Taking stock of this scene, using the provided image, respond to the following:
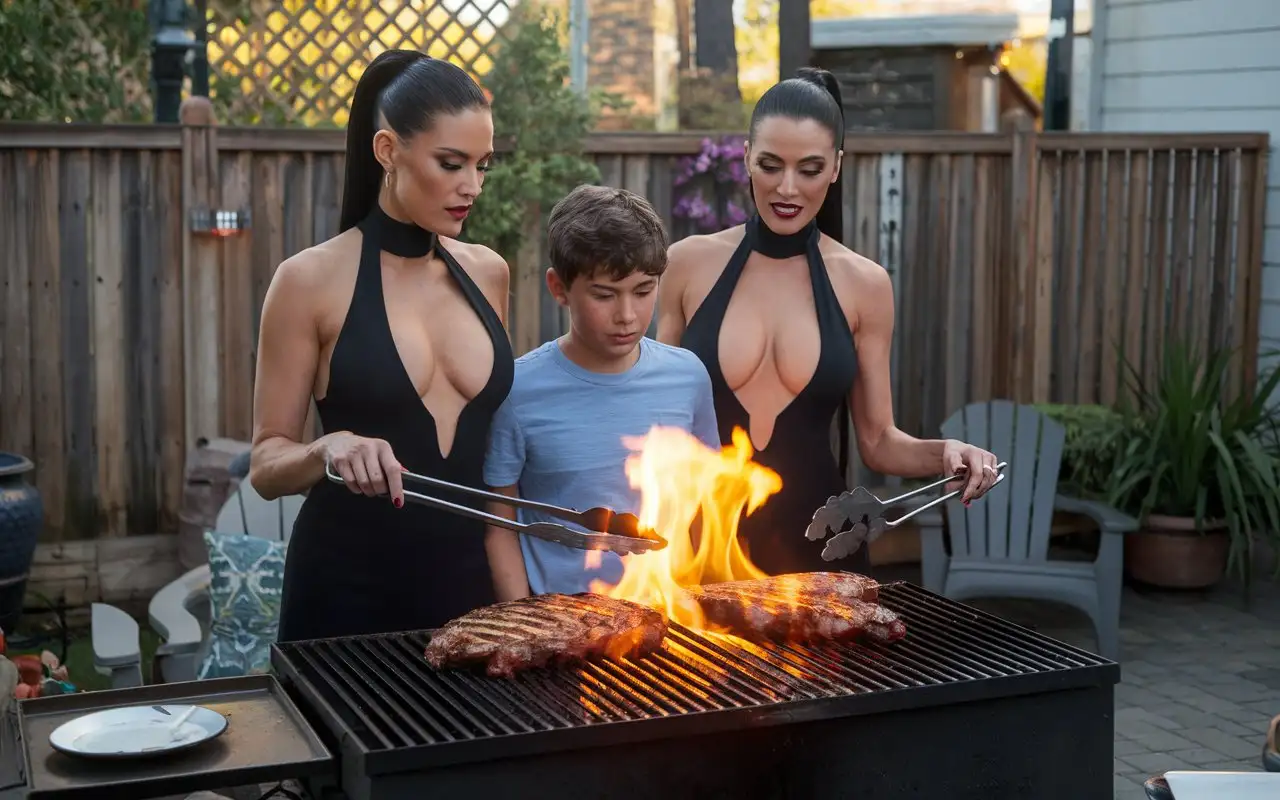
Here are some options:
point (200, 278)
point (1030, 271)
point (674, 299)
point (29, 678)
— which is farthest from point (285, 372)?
point (1030, 271)

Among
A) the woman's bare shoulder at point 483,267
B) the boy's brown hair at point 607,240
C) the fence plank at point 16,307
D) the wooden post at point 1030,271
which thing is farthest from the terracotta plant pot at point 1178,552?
the fence plank at point 16,307

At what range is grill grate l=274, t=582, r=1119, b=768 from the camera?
8.45 feet

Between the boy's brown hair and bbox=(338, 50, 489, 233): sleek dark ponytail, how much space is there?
1.01ft

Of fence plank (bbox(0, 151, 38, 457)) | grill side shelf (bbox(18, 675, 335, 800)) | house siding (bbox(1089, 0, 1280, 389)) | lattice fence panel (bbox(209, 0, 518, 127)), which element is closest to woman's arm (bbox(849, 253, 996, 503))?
grill side shelf (bbox(18, 675, 335, 800))

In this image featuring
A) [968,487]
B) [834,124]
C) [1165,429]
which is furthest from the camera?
[1165,429]

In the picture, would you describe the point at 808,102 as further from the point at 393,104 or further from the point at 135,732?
the point at 135,732

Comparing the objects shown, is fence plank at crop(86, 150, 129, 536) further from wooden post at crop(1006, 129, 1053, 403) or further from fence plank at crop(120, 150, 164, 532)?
wooden post at crop(1006, 129, 1053, 403)

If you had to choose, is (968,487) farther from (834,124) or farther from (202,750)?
(202,750)

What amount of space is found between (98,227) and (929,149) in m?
4.21

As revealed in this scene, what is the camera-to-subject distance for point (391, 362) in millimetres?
3188

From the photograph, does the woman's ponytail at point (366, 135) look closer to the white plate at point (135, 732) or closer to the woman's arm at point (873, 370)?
the white plate at point (135, 732)

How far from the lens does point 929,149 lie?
26.8ft

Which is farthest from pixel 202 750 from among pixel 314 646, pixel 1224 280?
pixel 1224 280

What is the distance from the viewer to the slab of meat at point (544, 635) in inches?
Answer: 112
